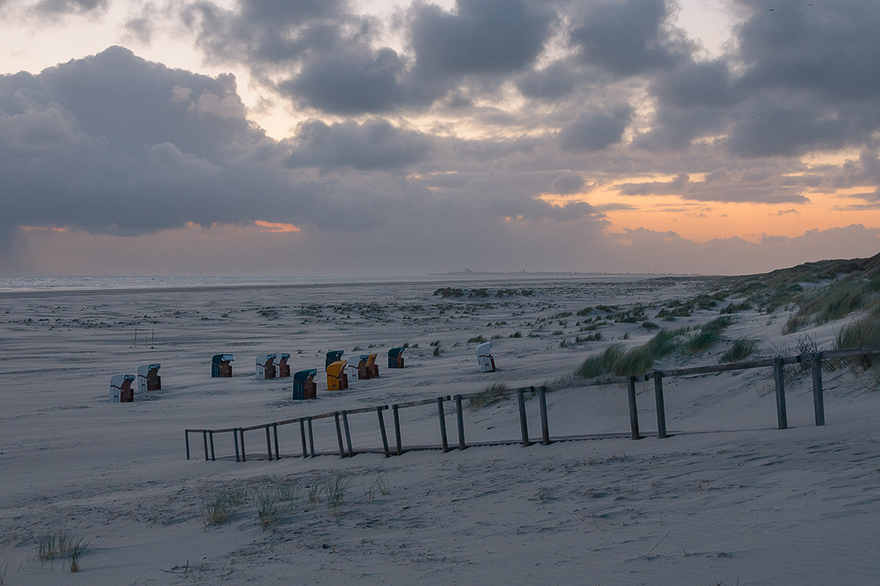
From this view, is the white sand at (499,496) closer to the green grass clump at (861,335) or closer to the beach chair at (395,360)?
the green grass clump at (861,335)

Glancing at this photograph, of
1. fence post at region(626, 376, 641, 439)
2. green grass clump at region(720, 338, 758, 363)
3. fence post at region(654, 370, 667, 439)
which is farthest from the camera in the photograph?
green grass clump at region(720, 338, 758, 363)

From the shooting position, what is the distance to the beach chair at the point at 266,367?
25562mm

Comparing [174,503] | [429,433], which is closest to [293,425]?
[429,433]

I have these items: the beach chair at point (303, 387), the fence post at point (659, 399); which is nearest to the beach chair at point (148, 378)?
the beach chair at point (303, 387)

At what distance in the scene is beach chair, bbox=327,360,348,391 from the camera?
22531 millimetres

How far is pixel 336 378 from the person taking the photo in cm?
2262

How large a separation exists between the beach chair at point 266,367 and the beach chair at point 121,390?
501 centimetres

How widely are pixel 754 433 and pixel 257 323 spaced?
49.4m

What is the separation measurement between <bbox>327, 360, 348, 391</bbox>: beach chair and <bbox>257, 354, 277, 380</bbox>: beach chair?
399 centimetres

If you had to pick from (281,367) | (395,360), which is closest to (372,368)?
(395,360)

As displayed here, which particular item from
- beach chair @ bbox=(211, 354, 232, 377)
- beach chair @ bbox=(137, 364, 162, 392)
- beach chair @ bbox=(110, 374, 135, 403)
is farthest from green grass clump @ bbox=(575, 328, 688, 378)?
beach chair @ bbox=(211, 354, 232, 377)

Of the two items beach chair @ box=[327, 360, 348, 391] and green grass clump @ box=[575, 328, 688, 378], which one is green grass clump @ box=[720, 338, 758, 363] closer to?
green grass clump @ box=[575, 328, 688, 378]

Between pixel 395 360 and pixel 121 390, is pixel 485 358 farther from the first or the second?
pixel 121 390

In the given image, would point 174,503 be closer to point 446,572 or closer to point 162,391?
point 446,572
